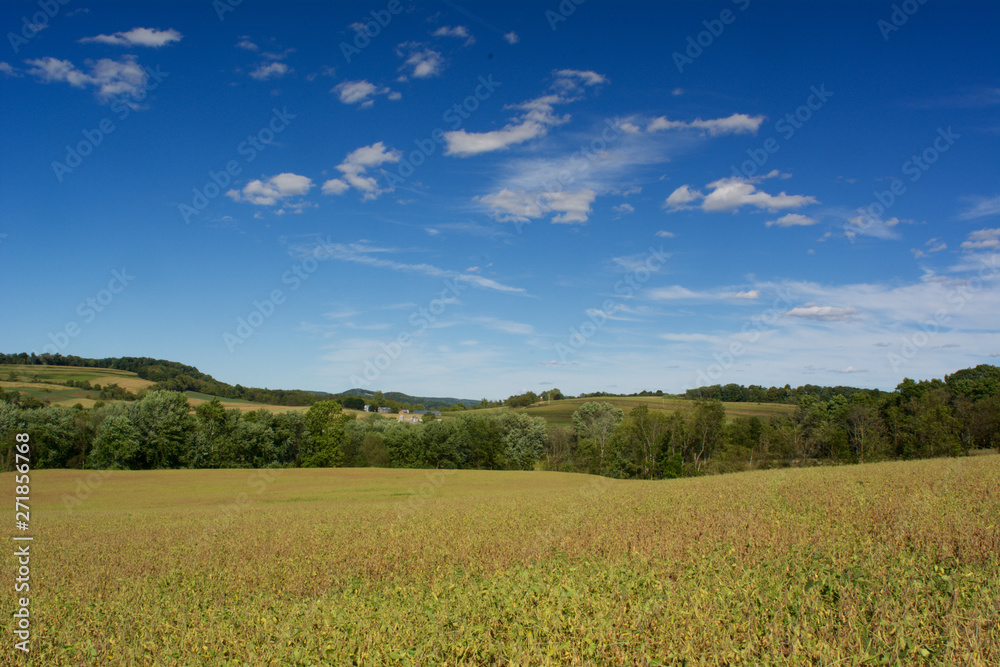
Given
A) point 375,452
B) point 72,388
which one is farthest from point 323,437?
point 72,388

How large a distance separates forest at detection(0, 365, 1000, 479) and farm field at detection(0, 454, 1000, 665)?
5657 centimetres

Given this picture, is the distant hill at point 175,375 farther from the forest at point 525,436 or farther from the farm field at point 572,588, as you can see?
the farm field at point 572,588

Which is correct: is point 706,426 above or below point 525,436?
above

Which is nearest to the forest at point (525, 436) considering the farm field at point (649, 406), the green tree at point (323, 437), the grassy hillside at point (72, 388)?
the green tree at point (323, 437)

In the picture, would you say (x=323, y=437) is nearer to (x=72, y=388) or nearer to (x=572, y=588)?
(x=72, y=388)

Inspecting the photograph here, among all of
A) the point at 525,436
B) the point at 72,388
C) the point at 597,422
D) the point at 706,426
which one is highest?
the point at 72,388

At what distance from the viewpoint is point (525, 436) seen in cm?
8000

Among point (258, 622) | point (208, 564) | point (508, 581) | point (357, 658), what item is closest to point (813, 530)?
point (508, 581)

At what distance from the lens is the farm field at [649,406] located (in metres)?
76.7

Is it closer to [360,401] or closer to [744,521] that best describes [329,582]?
[744,521]

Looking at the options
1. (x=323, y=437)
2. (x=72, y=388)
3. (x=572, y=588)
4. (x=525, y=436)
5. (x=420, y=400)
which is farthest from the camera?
(x=420, y=400)

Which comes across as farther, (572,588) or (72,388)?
(72,388)

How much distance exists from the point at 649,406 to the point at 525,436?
770 inches

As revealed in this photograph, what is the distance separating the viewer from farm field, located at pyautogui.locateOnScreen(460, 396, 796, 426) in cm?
7669
